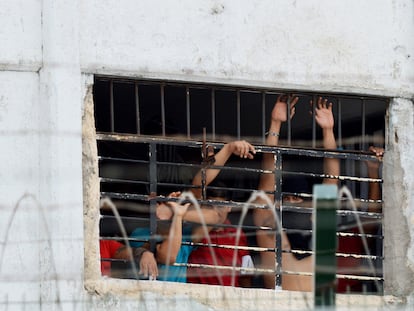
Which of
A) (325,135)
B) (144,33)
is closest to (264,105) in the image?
(325,135)

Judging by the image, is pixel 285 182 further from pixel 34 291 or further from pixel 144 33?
pixel 34 291

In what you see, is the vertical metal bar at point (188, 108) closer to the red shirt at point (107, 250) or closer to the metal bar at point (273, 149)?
the metal bar at point (273, 149)

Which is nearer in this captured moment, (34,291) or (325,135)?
(34,291)

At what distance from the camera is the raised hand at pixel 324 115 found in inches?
274

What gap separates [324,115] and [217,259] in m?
1.13

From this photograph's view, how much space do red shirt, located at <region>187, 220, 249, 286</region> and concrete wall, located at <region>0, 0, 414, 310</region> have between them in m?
0.11

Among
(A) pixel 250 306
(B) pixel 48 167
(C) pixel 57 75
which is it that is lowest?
(A) pixel 250 306

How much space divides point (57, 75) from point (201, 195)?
114cm

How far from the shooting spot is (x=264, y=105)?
685cm

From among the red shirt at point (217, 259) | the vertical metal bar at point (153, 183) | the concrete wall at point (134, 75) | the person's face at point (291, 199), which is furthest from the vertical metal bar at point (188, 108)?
the person's face at point (291, 199)

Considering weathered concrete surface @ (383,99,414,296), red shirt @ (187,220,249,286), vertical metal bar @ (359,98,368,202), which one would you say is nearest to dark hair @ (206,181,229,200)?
red shirt @ (187,220,249,286)

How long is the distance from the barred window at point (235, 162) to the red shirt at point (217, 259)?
16 mm

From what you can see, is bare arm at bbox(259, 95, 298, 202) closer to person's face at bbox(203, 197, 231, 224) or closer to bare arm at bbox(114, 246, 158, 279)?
person's face at bbox(203, 197, 231, 224)

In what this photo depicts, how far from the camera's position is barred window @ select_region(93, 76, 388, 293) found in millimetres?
6570
